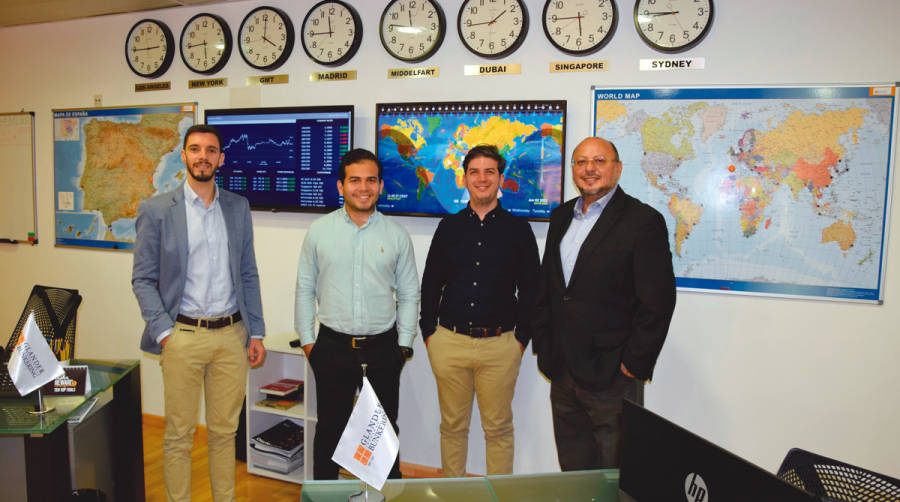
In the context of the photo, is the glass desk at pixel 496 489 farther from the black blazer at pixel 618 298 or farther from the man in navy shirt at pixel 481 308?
the man in navy shirt at pixel 481 308

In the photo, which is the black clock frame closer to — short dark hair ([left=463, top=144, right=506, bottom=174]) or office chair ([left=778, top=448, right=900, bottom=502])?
short dark hair ([left=463, top=144, right=506, bottom=174])

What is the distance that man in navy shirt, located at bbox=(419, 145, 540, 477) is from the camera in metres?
2.54

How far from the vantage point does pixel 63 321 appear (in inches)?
107

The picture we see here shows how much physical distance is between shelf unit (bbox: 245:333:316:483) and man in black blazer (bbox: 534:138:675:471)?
146cm

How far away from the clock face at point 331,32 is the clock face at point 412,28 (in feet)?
0.66

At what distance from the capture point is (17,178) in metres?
4.21

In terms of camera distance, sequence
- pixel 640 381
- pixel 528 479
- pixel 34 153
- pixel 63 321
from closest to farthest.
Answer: pixel 528 479, pixel 640 381, pixel 63 321, pixel 34 153

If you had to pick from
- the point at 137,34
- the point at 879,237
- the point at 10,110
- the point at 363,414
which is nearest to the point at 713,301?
the point at 879,237

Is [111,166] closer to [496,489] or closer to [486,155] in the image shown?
[486,155]

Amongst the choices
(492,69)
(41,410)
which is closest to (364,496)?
(41,410)

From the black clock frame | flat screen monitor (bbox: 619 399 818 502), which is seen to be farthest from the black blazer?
the black clock frame

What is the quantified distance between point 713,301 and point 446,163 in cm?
158

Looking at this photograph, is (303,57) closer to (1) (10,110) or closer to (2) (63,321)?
(2) (63,321)

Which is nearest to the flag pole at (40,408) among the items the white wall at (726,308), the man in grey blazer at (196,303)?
the man in grey blazer at (196,303)
